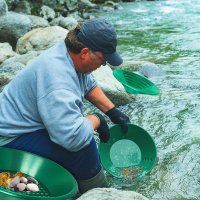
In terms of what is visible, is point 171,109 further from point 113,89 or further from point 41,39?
point 41,39

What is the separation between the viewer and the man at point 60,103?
285cm

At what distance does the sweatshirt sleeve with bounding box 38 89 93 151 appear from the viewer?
2.81 meters

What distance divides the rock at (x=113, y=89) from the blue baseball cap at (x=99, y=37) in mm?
2592

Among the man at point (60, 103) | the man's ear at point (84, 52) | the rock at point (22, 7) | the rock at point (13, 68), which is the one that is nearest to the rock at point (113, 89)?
the rock at point (13, 68)

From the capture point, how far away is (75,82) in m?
3.04

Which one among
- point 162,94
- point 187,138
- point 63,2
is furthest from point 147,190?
point 63,2

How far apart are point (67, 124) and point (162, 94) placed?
3.80 meters

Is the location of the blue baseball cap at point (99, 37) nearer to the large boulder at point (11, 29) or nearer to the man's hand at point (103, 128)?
the man's hand at point (103, 128)

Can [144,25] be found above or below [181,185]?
below

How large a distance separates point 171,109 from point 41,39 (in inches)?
179

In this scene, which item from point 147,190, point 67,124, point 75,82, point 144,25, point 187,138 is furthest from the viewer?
point 144,25

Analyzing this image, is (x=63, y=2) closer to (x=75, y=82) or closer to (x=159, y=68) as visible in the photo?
(x=159, y=68)

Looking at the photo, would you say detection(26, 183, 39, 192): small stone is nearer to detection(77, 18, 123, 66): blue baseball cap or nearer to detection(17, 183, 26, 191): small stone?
detection(17, 183, 26, 191): small stone

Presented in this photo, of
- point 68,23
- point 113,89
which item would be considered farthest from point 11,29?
point 113,89
